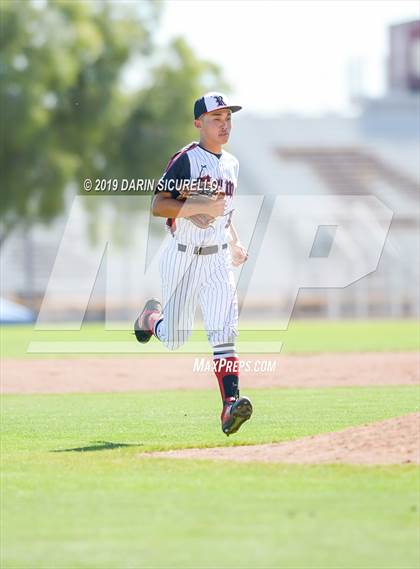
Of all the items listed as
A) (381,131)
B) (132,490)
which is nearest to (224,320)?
(132,490)

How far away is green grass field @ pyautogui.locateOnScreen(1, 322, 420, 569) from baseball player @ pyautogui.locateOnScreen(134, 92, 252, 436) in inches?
30.9

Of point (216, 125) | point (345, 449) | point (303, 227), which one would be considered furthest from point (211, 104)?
point (303, 227)

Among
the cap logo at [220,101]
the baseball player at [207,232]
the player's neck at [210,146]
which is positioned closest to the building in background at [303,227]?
the baseball player at [207,232]

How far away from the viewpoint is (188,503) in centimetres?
682

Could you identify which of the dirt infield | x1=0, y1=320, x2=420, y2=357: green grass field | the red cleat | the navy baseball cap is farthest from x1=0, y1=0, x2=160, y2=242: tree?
the red cleat

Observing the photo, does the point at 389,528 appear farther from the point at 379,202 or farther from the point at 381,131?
the point at 381,131

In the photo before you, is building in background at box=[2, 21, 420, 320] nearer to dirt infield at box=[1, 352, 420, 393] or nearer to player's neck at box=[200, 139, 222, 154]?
dirt infield at box=[1, 352, 420, 393]

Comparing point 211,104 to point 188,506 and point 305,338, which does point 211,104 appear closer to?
point 188,506

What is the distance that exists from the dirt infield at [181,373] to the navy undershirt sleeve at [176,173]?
5.73 meters

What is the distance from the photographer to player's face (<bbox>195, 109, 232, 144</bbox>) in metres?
9.51

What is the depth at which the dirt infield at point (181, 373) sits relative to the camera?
599 inches

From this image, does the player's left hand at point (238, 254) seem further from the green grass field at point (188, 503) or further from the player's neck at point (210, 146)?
the green grass field at point (188, 503)

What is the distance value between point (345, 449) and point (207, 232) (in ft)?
7.11

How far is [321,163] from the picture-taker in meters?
61.6
